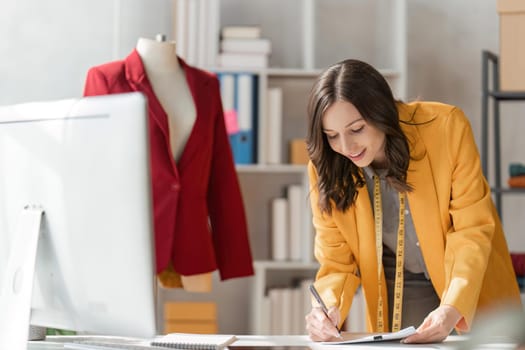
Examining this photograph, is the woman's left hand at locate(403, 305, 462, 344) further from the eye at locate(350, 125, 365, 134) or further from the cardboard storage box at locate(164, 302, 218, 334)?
the cardboard storage box at locate(164, 302, 218, 334)

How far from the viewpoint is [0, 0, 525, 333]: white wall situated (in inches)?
152

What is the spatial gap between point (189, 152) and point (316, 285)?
3.65 ft

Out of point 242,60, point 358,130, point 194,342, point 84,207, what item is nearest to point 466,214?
point 358,130

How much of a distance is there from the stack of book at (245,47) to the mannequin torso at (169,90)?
2.21ft

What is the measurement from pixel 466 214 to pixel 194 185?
1.31 meters

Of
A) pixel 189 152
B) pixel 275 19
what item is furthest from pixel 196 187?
pixel 275 19

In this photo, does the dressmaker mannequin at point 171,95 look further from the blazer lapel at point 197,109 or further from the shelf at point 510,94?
the shelf at point 510,94

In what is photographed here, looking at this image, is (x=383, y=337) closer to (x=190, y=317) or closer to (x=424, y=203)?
(x=424, y=203)

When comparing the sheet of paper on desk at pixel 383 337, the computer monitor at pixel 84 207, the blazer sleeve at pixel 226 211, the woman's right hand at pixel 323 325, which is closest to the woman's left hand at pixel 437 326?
the sheet of paper on desk at pixel 383 337

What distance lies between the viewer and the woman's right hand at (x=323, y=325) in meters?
1.72

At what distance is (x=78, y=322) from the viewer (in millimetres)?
1366

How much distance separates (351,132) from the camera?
1910 millimetres

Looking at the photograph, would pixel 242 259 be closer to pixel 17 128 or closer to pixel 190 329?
pixel 190 329

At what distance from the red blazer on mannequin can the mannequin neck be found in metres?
0.05
